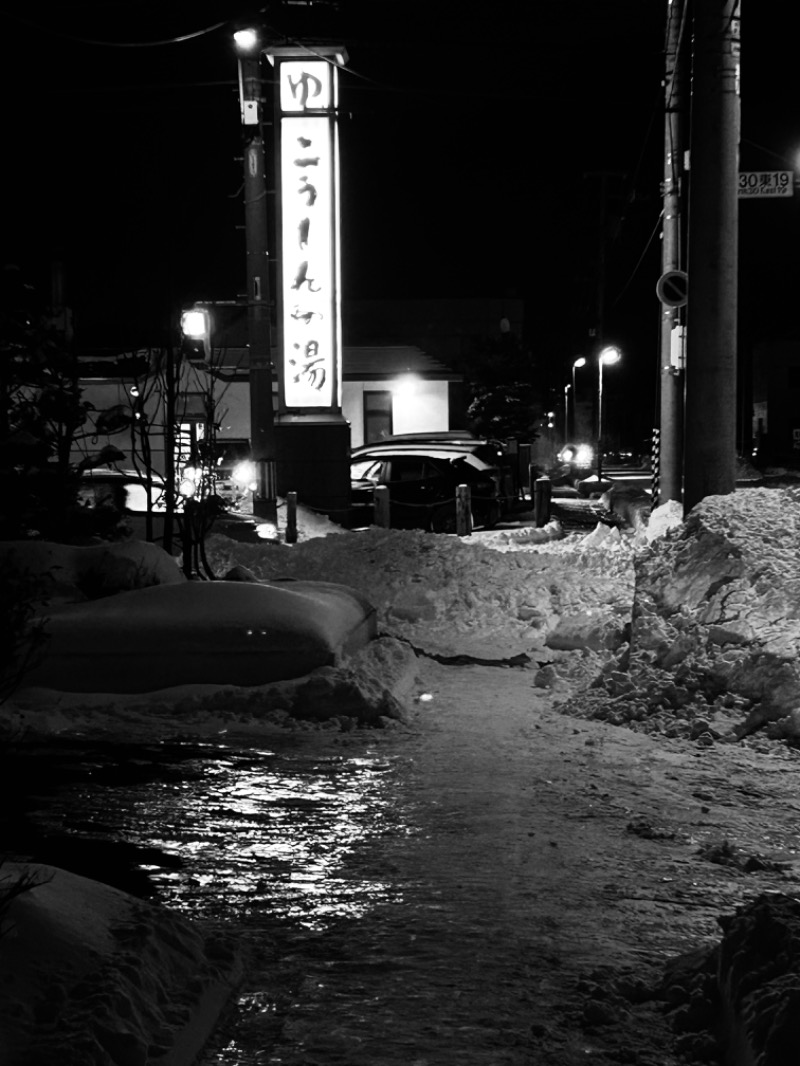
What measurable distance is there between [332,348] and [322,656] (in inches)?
594

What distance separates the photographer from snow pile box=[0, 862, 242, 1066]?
328 cm

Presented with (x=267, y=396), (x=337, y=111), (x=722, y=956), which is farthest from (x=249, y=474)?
(x=722, y=956)

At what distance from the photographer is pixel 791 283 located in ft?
238

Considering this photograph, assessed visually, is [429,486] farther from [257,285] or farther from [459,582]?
[459,582]

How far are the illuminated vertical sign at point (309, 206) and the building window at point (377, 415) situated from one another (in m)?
17.8

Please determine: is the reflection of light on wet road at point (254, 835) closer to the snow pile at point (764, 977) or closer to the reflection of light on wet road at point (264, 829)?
the reflection of light on wet road at point (264, 829)

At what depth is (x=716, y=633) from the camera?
8.83 metres

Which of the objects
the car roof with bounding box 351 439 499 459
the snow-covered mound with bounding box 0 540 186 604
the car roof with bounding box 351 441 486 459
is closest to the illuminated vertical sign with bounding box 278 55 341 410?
the car roof with bounding box 351 441 486 459

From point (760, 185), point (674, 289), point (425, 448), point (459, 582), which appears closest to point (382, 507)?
point (425, 448)

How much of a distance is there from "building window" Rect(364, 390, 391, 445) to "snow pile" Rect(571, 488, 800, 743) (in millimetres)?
30612

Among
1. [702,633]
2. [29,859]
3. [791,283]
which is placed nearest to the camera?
[29,859]

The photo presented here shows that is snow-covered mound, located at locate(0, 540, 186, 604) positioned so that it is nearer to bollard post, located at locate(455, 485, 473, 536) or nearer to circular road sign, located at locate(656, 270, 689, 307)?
circular road sign, located at locate(656, 270, 689, 307)

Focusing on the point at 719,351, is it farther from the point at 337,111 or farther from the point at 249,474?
the point at 249,474

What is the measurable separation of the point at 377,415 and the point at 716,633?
33064mm
